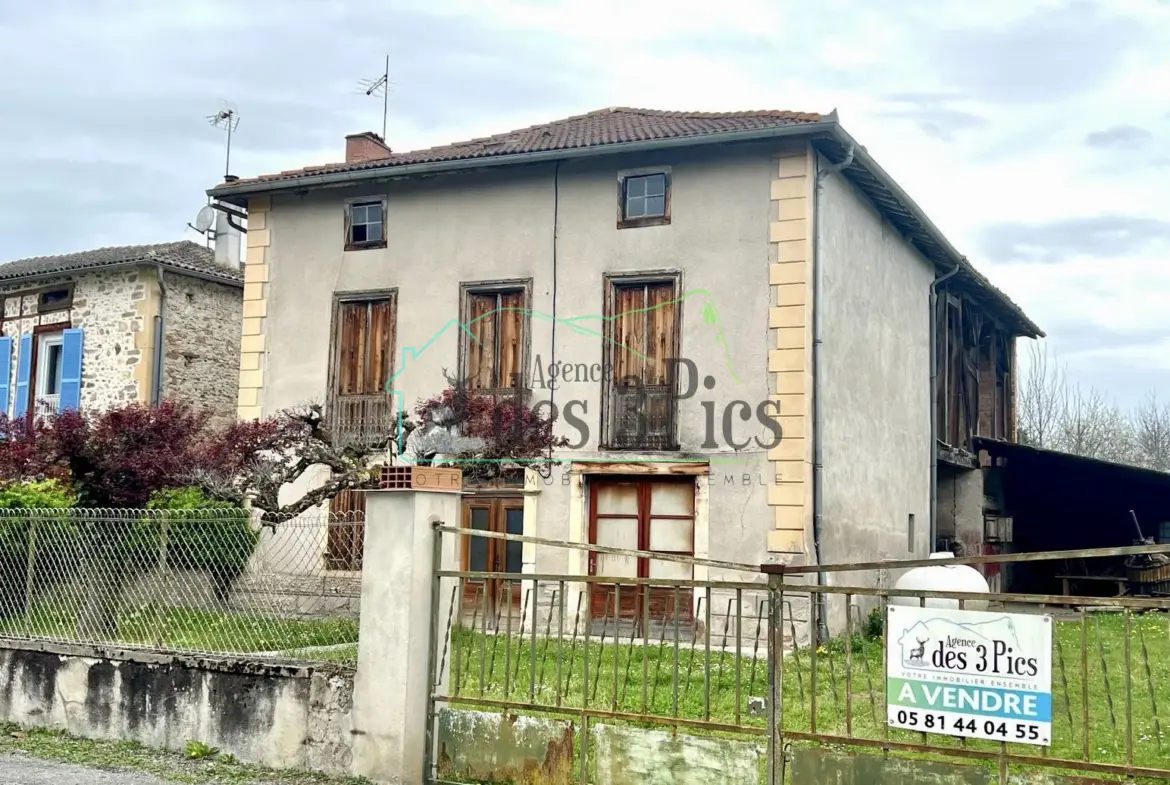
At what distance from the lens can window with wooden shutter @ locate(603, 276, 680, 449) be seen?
47.5ft

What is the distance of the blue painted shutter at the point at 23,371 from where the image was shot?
20422 millimetres

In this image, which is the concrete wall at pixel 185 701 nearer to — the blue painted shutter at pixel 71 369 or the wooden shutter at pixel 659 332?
the wooden shutter at pixel 659 332

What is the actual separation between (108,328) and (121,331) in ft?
1.07

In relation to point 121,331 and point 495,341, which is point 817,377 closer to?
point 495,341

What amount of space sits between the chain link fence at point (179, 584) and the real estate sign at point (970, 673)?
3.49 m

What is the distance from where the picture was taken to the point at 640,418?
47.8 ft

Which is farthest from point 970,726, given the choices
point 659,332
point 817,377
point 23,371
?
point 23,371

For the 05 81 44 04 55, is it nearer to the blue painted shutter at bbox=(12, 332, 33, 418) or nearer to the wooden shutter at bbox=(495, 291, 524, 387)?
the wooden shutter at bbox=(495, 291, 524, 387)

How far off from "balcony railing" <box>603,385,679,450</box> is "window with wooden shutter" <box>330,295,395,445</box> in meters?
3.15

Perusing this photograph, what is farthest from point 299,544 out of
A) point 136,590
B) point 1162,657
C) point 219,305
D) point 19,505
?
point 219,305

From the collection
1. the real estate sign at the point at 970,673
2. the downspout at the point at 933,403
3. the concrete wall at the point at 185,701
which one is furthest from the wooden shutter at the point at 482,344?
the real estate sign at the point at 970,673

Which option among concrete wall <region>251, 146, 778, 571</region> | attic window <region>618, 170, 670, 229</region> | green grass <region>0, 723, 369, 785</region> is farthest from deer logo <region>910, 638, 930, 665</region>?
attic window <region>618, 170, 670, 229</region>

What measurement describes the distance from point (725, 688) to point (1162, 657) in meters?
5.41

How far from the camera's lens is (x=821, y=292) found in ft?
46.5
